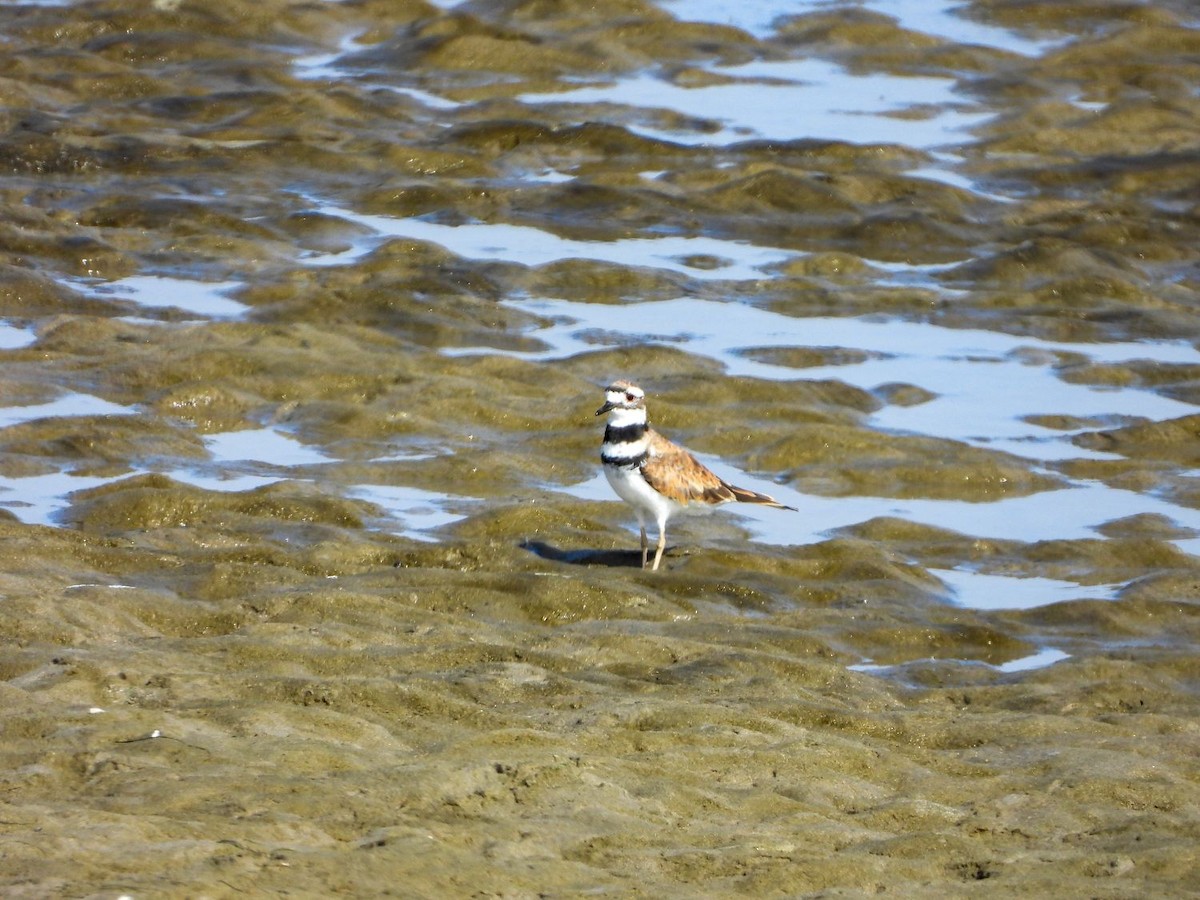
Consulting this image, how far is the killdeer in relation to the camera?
1008 cm

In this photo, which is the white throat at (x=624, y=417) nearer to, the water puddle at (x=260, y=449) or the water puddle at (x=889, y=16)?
the water puddle at (x=260, y=449)

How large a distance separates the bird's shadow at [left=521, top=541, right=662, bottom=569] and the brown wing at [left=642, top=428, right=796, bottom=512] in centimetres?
43

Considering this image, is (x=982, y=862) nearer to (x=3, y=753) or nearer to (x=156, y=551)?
(x=3, y=753)

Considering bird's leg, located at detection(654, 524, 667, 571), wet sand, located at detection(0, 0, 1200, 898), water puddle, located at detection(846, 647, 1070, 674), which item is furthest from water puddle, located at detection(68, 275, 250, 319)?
water puddle, located at detection(846, 647, 1070, 674)

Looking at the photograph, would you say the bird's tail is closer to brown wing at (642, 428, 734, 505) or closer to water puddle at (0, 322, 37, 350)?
brown wing at (642, 428, 734, 505)

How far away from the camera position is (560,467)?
11.6m

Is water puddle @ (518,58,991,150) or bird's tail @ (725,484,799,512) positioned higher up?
water puddle @ (518,58,991,150)

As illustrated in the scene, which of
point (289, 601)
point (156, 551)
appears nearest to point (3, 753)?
point (289, 601)

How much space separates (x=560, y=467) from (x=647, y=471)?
1652 millimetres

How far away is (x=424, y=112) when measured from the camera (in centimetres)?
2098

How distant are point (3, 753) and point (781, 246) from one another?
1296 cm

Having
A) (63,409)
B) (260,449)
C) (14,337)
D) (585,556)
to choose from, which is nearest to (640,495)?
(585,556)

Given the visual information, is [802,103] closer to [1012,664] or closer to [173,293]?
[173,293]

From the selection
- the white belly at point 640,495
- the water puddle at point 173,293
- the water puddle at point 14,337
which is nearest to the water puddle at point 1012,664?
the white belly at point 640,495
